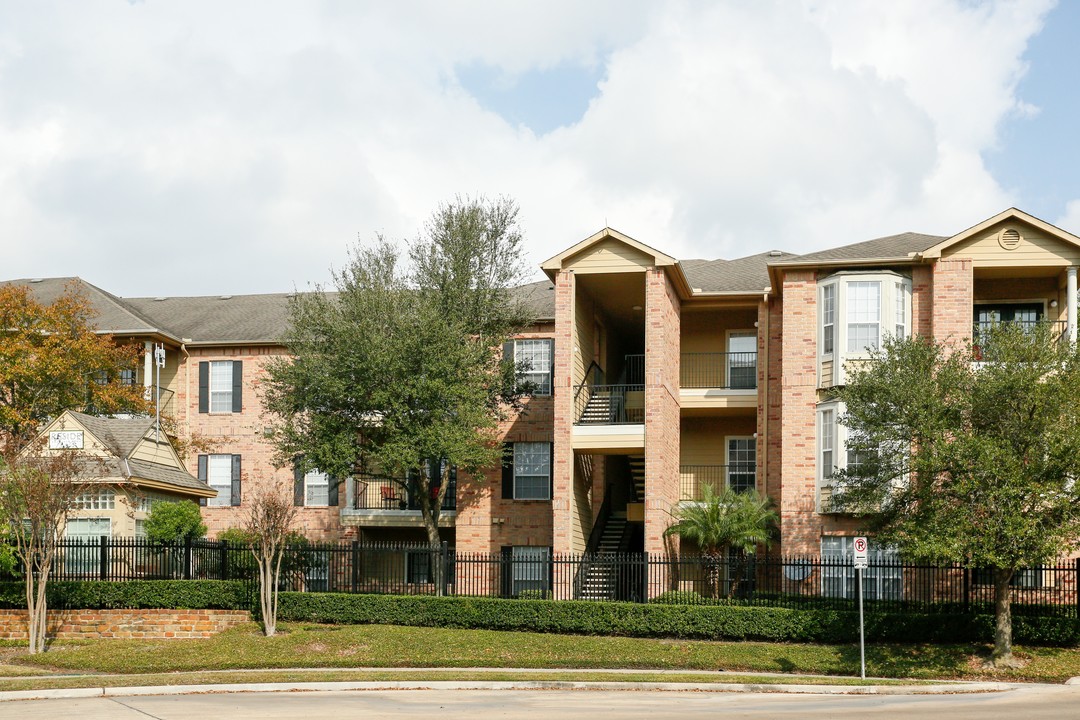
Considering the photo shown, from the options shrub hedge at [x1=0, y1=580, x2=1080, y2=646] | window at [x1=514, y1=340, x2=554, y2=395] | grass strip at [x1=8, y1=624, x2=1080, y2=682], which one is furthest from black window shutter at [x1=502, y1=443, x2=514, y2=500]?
grass strip at [x1=8, y1=624, x2=1080, y2=682]

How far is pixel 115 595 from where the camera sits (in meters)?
31.7

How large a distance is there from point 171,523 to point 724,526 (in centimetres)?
1456

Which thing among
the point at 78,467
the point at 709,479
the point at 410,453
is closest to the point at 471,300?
the point at 410,453

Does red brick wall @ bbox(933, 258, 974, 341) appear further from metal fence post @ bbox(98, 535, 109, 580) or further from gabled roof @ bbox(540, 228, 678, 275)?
metal fence post @ bbox(98, 535, 109, 580)

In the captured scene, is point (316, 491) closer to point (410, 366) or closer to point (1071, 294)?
point (410, 366)

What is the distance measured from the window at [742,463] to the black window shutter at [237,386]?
16.5m

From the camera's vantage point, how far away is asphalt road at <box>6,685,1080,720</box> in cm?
1900

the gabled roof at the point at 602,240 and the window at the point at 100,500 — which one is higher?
the gabled roof at the point at 602,240

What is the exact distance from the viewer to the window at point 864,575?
107 feet

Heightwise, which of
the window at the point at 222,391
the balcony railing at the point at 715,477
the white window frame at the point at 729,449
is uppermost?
the window at the point at 222,391

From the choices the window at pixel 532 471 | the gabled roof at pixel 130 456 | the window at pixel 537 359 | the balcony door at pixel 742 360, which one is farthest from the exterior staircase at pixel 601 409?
the gabled roof at pixel 130 456

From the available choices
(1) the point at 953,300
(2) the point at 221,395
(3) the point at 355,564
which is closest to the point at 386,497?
(3) the point at 355,564

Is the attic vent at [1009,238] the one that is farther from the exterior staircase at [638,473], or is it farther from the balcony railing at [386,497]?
the balcony railing at [386,497]

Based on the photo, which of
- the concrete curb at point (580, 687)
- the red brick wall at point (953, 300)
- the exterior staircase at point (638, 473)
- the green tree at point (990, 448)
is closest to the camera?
the concrete curb at point (580, 687)
